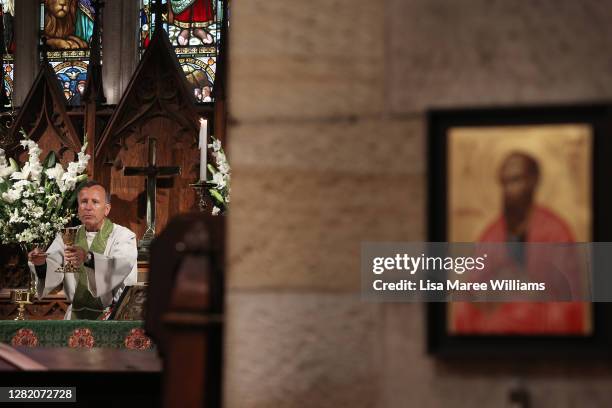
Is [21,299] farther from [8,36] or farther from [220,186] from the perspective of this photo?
[8,36]

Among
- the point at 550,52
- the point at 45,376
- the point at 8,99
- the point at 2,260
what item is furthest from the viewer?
the point at 8,99

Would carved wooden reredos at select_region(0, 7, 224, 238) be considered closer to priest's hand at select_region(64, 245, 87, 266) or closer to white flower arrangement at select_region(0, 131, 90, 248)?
white flower arrangement at select_region(0, 131, 90, 248)

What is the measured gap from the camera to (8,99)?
854 centimetres

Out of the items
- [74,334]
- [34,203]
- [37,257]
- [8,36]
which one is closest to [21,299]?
[37,257]

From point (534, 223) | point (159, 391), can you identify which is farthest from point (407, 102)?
point (159, 391)

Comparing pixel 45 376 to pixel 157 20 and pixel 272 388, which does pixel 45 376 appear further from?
pixel 157 20

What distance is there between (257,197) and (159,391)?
74cm

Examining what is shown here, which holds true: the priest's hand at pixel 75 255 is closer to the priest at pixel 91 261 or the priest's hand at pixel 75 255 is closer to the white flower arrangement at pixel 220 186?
the priest at pixel 91 261

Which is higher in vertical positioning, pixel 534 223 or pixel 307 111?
pixel 307 111

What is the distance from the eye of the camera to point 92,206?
6.02 metres

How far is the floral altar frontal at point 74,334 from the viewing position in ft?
15.4

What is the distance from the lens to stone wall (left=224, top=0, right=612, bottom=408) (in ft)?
7.26

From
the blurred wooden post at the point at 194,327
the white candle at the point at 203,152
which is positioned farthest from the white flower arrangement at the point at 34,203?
the blurred wooden post at the point at 194,327

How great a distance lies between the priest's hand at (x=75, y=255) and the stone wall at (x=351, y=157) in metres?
3.53
